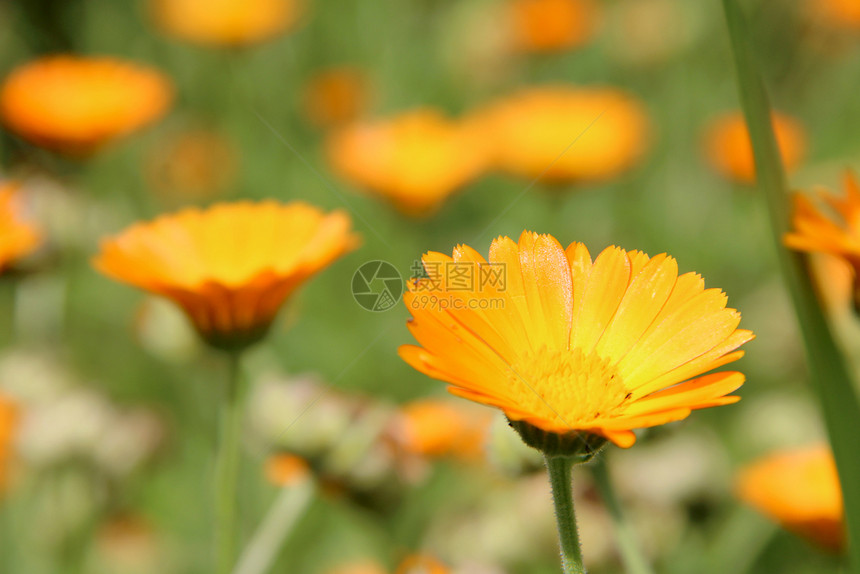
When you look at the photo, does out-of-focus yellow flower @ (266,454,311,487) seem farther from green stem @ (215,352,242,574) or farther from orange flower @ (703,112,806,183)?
orange flower @ (703,112,806,183)

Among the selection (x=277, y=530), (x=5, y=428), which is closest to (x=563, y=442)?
(x=277, y=530)

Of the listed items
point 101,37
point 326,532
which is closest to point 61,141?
point 326,532

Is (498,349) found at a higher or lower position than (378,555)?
higher

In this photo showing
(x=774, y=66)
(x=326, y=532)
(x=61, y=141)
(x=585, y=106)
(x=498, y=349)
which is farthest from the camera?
(x=774, y=66)

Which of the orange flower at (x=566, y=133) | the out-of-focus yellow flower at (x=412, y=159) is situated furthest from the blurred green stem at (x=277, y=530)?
the orange flower at (x=566, y=133)

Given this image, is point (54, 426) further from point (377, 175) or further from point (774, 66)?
point (774, 66)

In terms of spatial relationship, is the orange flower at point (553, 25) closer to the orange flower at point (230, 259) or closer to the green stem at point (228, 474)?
the orange flower at point (230, 259)

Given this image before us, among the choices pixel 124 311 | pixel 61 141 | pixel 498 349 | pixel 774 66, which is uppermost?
pixel 498 349
